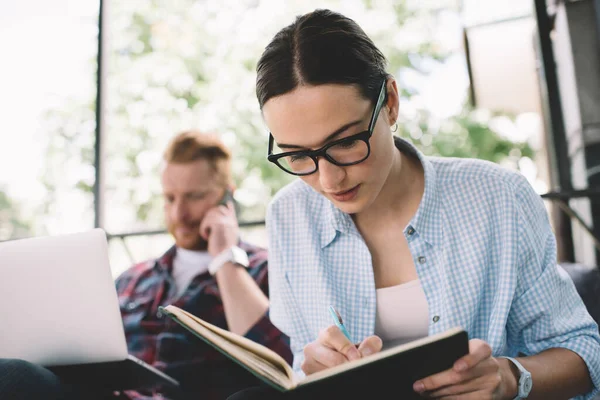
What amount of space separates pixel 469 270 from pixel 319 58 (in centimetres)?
51

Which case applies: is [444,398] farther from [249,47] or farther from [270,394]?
[249,47]

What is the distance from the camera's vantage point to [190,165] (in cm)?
219

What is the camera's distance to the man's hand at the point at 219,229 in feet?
6.74

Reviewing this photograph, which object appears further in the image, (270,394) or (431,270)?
(431,270)

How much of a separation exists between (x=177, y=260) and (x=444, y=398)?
1545 mm

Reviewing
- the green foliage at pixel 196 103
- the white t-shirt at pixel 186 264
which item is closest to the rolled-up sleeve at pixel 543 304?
the white t-shirt at pixel 186 264

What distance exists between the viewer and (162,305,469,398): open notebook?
2.23 feet

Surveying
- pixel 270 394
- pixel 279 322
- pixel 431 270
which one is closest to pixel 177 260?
pixel 279 322

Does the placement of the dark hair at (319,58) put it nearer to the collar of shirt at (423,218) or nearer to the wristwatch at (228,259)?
the collar of shirt at (423,218)

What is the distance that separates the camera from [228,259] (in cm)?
196

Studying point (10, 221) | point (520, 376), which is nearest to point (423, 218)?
point (520, 376)

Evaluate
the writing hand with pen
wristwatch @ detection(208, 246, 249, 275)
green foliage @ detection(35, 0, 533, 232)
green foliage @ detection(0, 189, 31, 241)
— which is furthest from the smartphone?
green foliage @ detection(0, 189, 31, 241)

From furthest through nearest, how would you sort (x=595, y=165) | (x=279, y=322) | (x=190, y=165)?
(x=595, y=165), (x=190, y=165), (x=279, y=322)

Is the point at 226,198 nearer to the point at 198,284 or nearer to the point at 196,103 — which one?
the point at 198,284
